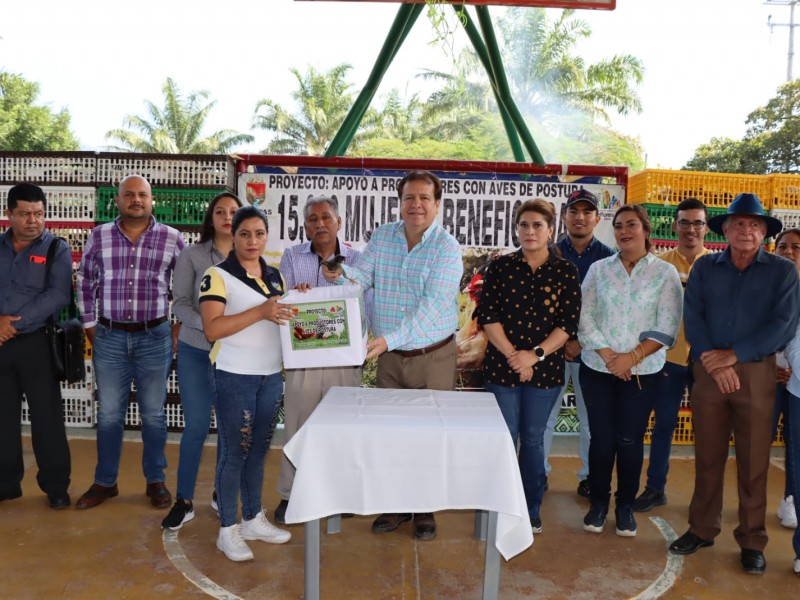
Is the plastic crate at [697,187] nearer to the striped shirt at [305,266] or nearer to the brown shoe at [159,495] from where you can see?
the striped shirt at [305,266]

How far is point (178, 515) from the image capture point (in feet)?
13.0

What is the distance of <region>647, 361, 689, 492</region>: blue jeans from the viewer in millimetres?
4539

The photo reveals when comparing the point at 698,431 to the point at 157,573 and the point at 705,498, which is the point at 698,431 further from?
the point at 157,573

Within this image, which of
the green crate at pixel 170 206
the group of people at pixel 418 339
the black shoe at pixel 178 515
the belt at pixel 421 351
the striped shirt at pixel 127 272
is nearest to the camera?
the group of people at pixel 418 339

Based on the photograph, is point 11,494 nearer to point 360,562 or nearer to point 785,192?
point 360,562

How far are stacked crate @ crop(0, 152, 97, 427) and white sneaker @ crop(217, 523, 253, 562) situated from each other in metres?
3.25

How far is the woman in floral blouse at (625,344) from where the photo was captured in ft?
12.7

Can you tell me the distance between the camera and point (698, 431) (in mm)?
3809

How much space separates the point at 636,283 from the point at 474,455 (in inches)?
67.1

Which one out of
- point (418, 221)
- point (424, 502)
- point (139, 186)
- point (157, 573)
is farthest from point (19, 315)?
point (424, 502)

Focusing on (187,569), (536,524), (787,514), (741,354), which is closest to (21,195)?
(187,569)

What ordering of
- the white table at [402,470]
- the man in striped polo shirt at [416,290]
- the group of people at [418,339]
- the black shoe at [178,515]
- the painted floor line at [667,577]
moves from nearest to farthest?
the white table at [402,470], the painted floor line at [667,577], the group of people at [418,339], the man in striped polo shirt at [416,290], the black shoe at [178,515]

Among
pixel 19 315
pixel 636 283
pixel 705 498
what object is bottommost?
pixel 705 498

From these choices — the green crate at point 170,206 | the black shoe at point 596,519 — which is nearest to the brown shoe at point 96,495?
the green crate at point 170,206
